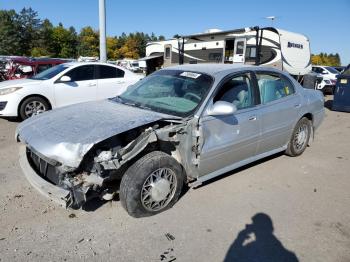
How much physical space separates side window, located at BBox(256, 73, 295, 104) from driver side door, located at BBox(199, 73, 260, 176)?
236 millimetres

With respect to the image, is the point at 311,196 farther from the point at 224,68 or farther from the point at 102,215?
the point at 102,215

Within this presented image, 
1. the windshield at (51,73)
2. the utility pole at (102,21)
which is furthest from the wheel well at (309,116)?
the utility pole at (102,21)

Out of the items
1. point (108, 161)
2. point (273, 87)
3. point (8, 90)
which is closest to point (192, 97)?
point (108, 161)

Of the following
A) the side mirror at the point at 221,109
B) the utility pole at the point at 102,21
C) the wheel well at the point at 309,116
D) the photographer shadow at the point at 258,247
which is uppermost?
the utility pole at the point at 102,21

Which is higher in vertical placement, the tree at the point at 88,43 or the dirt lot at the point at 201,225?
the tree at the point at 88,43

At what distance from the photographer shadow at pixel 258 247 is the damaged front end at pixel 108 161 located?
3.04 feet

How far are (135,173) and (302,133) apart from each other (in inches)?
139

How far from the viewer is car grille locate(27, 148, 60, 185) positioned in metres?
3.44

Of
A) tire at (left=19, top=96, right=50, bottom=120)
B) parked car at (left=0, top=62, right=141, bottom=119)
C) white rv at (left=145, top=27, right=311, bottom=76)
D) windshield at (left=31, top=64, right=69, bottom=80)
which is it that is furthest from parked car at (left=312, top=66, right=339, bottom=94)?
Result: tire at (left=19, top=96, right=50, bottom=120)

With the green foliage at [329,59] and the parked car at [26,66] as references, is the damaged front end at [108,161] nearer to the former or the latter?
the parked car at [26,66]

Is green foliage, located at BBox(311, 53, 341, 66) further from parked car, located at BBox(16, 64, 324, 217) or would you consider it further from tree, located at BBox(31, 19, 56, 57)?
parked car, located at BBox(16, 64, 324, 217)

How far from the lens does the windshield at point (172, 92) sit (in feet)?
13.2

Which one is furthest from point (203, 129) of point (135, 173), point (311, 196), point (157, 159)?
point (311, 196)

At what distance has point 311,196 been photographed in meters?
4.37
